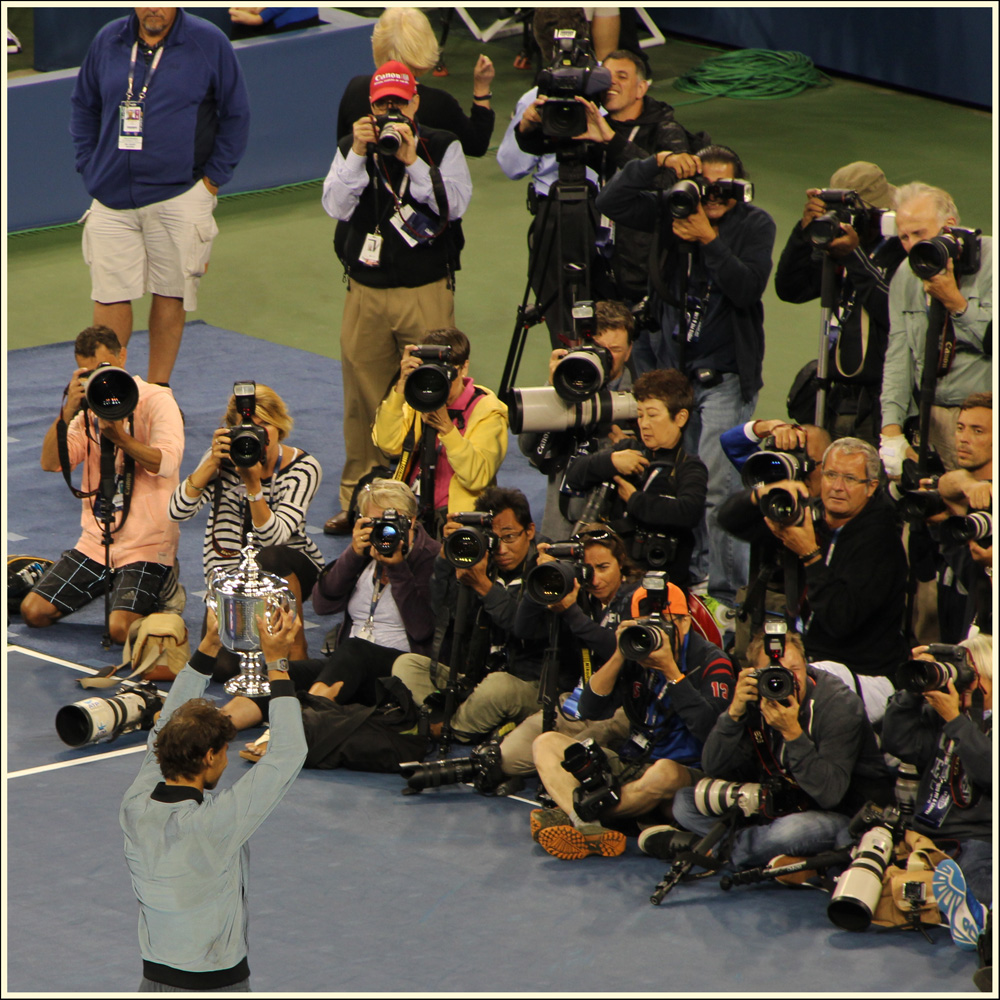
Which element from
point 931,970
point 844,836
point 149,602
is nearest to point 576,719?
point 844,836

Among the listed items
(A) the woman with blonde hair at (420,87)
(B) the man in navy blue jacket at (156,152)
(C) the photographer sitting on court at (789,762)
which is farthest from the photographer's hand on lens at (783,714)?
(B) the man in navy blue jacket at (156,152)

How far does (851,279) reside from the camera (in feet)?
20.7

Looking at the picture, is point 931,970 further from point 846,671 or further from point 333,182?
point 333,182

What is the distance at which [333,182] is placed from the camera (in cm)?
710

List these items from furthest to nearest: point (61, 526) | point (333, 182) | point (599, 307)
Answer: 1. point (61, 526)
2. point (333, 182)
3. point (599, 307)

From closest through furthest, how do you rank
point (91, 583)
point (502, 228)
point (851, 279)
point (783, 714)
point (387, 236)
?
point (783, 714)
point (851, 279)
point (91, 583)
point (387, 236)
point (502, 228)

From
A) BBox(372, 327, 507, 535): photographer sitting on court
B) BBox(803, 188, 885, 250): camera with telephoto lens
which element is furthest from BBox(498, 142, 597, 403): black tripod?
BBox(803, 188, 885, 250): camera with telephoto lens

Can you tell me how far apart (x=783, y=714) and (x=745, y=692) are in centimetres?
12

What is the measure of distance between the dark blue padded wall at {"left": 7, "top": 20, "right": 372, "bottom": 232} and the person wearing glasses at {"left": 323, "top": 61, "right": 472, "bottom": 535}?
14.9ft

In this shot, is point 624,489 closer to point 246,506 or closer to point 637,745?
point 637,745

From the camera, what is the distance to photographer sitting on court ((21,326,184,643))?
664cm

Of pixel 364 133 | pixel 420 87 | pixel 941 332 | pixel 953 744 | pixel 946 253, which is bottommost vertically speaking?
pixel 953 744

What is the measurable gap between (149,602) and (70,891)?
175 cm

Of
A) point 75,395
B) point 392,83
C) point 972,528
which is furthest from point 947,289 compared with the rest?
point 75,395
